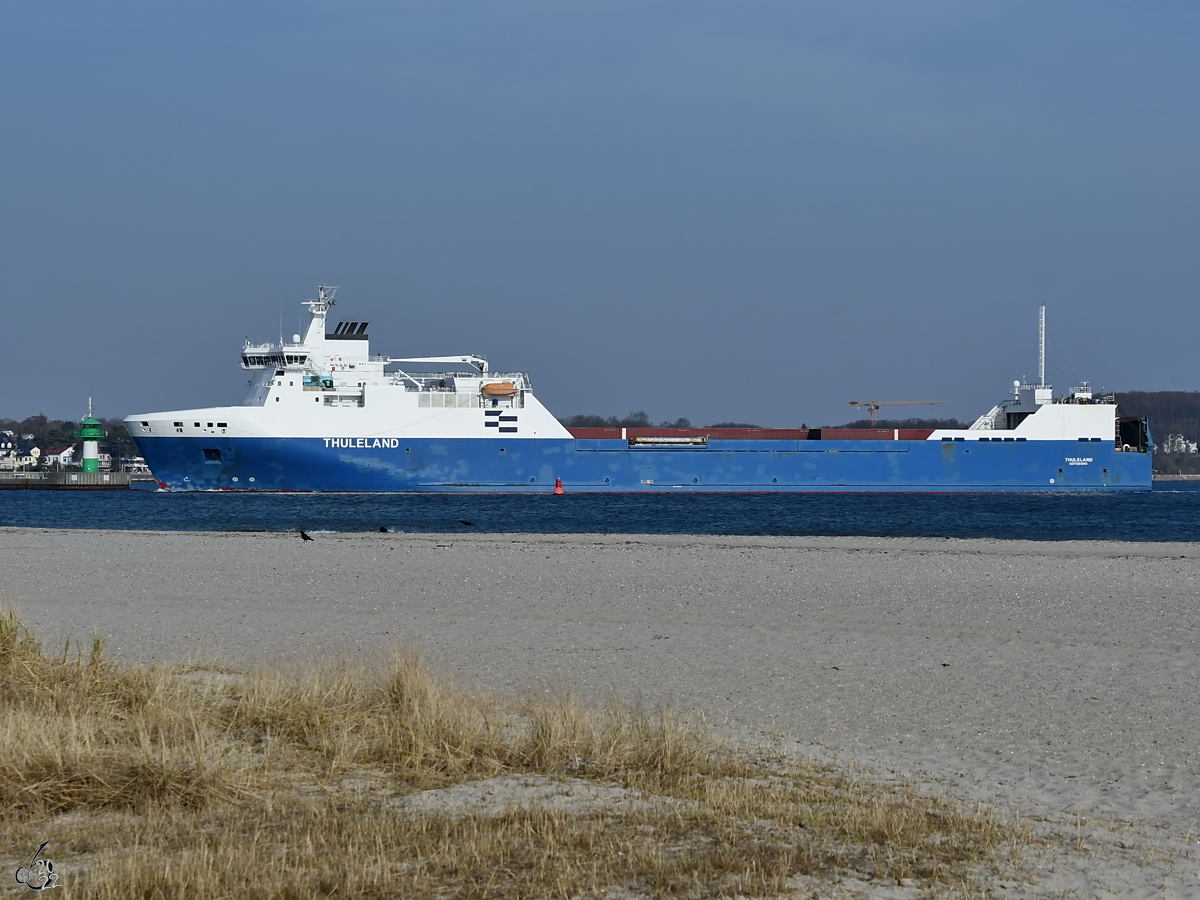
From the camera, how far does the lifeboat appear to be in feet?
144

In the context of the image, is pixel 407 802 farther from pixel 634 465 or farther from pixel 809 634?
pixel 634 465

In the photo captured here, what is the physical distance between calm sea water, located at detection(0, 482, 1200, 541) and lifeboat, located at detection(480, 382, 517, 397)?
4.14m

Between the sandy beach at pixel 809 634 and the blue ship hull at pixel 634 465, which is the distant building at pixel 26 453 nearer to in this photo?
the blue ship hull at pixel 634 465

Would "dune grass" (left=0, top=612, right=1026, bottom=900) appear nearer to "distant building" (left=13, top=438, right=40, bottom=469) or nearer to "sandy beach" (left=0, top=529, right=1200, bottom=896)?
"sandy beach" (left=0, top=529, right=1200, bottom=896)

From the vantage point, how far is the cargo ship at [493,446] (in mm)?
41562

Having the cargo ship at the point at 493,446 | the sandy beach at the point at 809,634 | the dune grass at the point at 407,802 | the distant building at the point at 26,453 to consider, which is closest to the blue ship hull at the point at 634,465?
the cargo ship at the point at 493,446

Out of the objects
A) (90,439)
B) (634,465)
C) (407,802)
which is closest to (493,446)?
(634,465)

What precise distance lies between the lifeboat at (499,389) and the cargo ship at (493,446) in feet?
0.26

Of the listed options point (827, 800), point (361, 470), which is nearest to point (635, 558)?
point (827, 800)

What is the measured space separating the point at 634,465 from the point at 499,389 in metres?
6.36

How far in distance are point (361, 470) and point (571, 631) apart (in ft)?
107

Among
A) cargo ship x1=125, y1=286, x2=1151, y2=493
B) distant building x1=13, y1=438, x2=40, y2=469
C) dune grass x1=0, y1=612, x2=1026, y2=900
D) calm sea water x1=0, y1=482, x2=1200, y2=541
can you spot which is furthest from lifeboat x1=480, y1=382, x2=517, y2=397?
distant building x1=13, y1=438, x2=40, y2=469

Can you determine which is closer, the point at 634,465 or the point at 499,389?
the point at 499,389

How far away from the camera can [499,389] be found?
44.0m
